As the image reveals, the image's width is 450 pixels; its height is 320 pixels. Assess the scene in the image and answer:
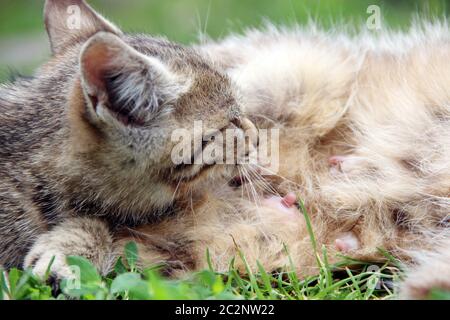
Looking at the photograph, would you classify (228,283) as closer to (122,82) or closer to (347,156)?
(122,82)

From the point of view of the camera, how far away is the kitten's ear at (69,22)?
3191 mm

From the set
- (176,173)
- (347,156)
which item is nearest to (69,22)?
(176,173)

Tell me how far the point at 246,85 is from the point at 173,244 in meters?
0.97

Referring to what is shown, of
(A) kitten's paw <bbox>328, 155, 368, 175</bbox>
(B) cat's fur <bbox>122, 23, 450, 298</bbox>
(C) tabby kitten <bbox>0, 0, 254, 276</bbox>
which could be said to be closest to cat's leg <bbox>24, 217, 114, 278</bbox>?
(C) tabby kitten <bbox>0, 0, 254, 276</bbox>

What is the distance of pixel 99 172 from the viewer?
265 centimetres

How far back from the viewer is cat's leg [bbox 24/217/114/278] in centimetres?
244

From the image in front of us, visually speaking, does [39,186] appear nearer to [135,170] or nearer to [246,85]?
[135,170]

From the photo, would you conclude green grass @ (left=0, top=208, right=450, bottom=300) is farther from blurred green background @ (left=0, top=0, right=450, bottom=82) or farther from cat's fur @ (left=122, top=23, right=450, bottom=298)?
blurred green background @ (left=0, top=0, right=450, bottom=82)

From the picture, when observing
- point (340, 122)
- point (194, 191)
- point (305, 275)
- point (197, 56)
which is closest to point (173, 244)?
point (194, 191)

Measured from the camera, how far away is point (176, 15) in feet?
24.5

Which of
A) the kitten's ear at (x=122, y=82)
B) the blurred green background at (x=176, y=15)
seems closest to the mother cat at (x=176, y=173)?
the kitten's ear at (x=122, y=82)

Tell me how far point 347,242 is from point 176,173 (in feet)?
2.32

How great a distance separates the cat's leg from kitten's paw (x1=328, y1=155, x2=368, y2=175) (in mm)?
1021

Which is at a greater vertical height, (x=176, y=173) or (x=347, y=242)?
(x=176, y=173)
